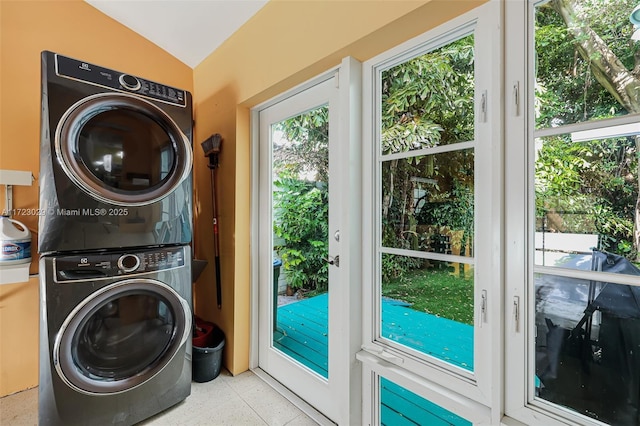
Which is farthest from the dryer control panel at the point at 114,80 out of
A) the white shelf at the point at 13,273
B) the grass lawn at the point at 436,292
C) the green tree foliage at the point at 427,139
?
the grass lawn at the point at 436,292

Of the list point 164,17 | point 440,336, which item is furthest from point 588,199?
point 164,17

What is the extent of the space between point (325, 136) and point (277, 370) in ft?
5.30

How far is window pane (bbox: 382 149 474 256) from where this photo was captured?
1.10 meters

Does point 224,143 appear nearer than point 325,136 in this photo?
No

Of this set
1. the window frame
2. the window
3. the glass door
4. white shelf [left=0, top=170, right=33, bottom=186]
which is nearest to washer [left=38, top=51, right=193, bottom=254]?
the glass door

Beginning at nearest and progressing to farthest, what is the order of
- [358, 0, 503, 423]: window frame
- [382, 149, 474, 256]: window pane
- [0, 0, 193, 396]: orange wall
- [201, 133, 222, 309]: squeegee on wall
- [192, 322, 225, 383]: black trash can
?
1. [358, 0, 503, 423]: window frame
2. [382, 149, 474, 256]: window pane
3. [0, 0, 193, 396]: orange wall
4. [192, 322, 225, 383]: black trash can
5. [201, 133, 222, 309]: squeegee on wall

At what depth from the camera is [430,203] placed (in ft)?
3.97

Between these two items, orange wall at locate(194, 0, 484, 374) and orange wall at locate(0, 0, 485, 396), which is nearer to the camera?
orange wall at locate(194, 0, 484, 374)

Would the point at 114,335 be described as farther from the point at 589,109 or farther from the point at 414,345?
the point at 589,109

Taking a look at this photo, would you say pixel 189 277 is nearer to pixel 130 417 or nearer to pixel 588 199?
pixel 130 417

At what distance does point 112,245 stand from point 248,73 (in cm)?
132

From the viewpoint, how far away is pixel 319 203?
1.71 m

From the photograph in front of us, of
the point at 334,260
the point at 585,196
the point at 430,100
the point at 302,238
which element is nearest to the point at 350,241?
the point at 334,260

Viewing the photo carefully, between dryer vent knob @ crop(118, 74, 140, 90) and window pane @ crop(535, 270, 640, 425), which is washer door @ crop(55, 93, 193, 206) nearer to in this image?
dryer vent knob @ crop(118, 74, 140, 90)
